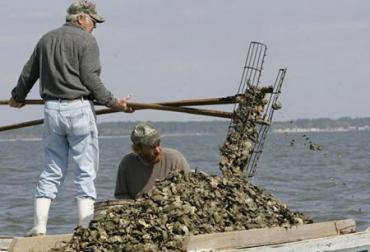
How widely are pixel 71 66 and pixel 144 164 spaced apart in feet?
4.31

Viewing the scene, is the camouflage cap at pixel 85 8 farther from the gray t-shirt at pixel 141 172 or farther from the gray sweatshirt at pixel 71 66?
the gray t-shirt at pixel 141 172

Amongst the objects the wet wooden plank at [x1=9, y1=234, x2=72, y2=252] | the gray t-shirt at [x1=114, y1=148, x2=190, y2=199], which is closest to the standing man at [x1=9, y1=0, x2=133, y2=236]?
the wet wooden plank at [x1=9, y1=234, x2=72, y2=252]

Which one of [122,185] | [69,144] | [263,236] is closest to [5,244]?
[69,144]

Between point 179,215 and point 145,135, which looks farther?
point 145,135

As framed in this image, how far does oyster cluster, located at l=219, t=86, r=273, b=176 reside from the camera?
9.86 metres

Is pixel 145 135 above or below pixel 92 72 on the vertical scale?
below

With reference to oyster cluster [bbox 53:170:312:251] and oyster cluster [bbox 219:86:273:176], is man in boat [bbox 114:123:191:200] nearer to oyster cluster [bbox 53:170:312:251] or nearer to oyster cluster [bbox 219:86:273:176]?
oyster cluster [bbox 219:86:273:176]

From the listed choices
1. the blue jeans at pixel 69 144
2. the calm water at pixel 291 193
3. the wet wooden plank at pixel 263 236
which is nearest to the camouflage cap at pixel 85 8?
the blue jeans at pixel 69 144

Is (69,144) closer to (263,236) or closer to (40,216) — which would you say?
(40,216)

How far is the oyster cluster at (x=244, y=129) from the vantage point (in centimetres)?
986

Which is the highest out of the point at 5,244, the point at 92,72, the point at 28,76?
the point at 92,72

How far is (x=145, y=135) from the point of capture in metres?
9.37

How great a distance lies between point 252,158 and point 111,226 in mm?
2192

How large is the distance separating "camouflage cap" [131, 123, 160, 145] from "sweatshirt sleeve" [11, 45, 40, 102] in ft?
3.10
